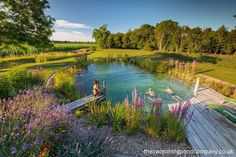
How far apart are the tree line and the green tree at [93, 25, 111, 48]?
71.4 inches

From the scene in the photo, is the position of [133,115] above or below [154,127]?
above

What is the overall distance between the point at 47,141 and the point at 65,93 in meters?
5.31

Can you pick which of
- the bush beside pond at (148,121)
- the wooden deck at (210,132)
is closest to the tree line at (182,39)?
the wooden deck at (210,132)

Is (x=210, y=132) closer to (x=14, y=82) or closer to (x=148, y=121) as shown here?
(x=148, y=121)

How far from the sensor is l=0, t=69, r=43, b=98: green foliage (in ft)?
18.0

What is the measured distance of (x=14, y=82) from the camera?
20.9ft

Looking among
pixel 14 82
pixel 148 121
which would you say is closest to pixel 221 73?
pixel 148 121

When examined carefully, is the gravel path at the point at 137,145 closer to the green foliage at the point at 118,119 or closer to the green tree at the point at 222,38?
the green foliage at the point at 118,119

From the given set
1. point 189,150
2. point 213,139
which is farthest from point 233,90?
point 189,150

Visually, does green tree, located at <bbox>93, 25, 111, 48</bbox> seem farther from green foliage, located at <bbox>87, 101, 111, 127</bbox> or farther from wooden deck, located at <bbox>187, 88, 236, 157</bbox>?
green foliage, located at <bbox>87, 101, 111, 127</bbox>

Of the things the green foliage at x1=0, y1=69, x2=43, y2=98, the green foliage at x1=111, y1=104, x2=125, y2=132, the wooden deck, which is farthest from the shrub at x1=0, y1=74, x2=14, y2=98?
the wooden deck

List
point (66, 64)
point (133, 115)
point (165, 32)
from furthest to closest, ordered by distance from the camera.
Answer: point (165, 32) → point (66, 64) → point (133, 115)

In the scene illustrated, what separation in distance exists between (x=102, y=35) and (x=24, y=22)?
43563mm

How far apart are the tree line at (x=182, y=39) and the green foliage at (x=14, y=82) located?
33.5m
